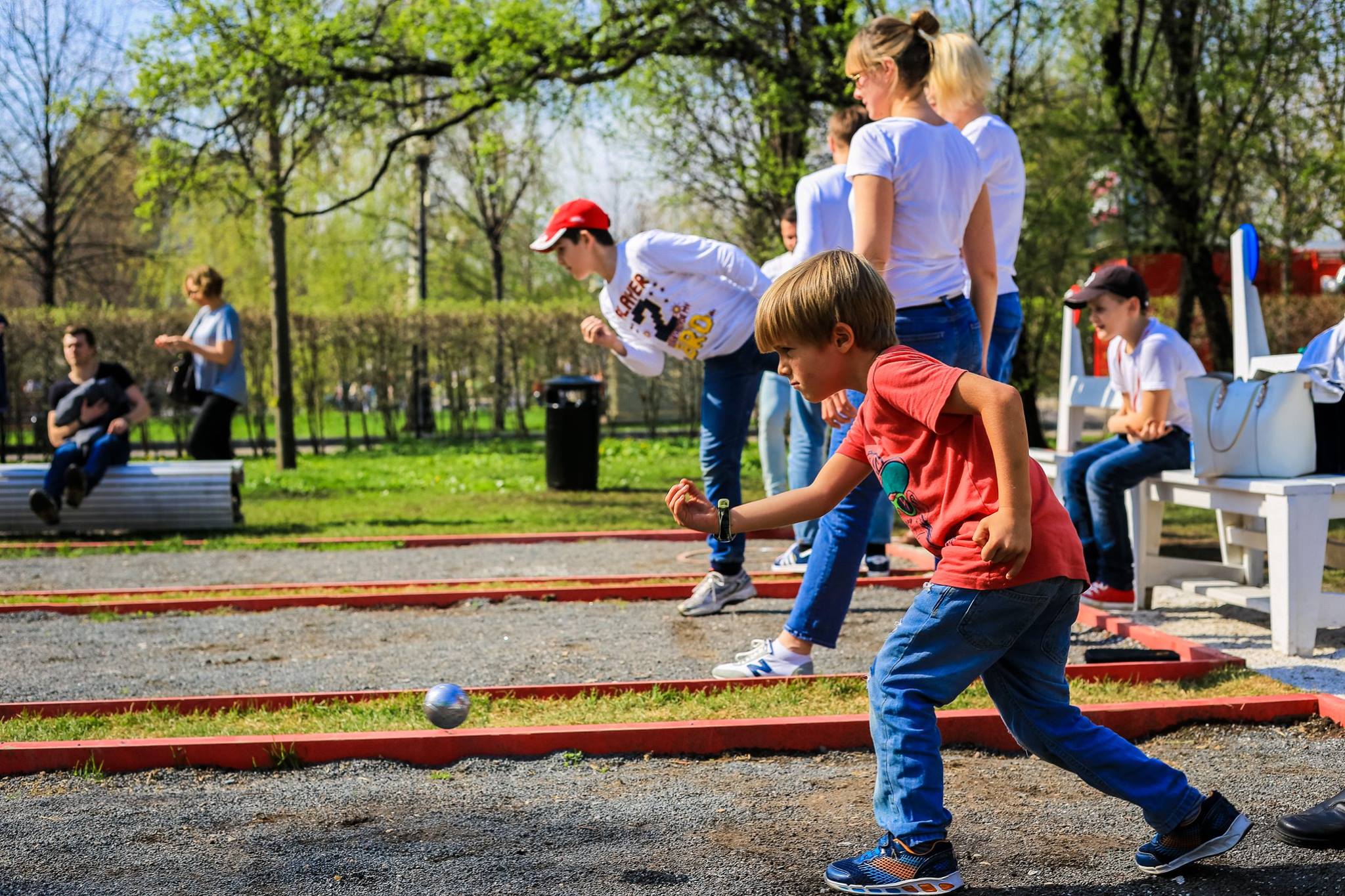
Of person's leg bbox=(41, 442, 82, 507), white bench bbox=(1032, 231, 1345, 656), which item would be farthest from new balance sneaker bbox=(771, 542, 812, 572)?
person's leg bbox=(41, 442, 82, 507)

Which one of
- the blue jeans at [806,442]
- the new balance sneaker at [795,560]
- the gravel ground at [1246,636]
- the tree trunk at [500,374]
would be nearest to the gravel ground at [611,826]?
the gravel ground at [1246,636]

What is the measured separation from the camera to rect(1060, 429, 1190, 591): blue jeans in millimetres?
5891

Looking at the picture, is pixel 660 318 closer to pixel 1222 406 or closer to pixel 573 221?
pixel 573 221

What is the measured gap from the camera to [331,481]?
14.0 meters

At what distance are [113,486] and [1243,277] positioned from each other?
7870 millimetres

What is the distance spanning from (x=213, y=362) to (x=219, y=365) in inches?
2.3

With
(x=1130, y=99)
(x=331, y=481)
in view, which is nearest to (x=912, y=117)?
(x=1130, y=99)

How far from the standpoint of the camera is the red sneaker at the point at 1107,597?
6.17 metres

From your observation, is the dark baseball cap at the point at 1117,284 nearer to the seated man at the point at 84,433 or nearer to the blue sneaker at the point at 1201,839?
the blue sneaker at the point at 1201,839

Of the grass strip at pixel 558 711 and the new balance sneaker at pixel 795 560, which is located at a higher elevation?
the new balance sneaker at pixel 795 560

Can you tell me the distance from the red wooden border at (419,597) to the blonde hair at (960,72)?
7.78ft

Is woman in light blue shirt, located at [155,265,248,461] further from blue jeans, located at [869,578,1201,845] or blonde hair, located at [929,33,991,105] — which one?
blue jeans, located at [869,578,1201,845]

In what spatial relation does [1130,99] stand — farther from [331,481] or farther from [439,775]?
[439,775]

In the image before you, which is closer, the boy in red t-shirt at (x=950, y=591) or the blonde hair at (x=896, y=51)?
the boy in red t-shirt at (x=950, y=591)
